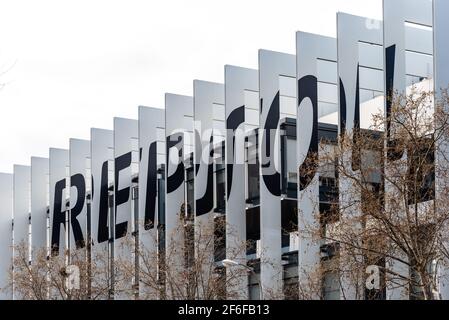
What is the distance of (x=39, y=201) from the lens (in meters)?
66.2

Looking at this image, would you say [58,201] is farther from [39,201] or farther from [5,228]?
[5,228]

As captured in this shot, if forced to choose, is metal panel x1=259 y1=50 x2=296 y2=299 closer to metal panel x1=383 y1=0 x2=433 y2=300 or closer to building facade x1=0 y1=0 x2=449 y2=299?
building facade x1=0 y1=0 x2=449 y2=299

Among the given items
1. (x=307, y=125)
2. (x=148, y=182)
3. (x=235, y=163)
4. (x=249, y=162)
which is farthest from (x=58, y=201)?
(x=307, y=125)

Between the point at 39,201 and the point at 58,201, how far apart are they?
132 inches

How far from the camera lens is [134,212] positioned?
189 feet

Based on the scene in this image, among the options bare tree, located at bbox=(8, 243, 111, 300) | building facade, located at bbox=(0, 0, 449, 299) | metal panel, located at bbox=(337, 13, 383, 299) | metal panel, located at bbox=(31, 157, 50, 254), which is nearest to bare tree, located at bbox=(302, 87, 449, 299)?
building facade, located at bbox=(0, 0, 449, 299)

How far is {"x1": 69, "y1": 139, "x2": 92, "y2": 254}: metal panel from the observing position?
61062 millimetres

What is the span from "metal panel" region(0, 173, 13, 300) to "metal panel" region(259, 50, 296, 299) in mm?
28417

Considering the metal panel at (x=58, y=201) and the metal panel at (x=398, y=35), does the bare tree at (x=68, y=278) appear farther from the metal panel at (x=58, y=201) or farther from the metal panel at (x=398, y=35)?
the metal panel at (x=398, y=35)

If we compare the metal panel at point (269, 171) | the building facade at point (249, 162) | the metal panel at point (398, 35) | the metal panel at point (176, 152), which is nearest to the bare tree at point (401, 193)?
the building facade at point (249, 162)

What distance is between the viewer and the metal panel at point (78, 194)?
61062 mm

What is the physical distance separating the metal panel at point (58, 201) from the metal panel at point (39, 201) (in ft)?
6.83

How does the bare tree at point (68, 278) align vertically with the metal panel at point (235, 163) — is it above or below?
below
